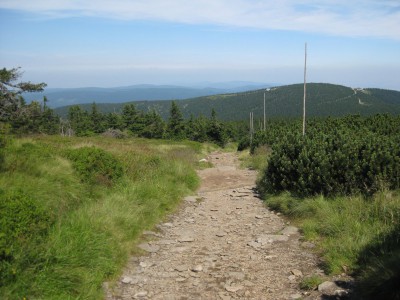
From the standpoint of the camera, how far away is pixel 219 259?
5527mm

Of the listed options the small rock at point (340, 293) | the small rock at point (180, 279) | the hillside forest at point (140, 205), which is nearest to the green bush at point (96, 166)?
the hillside forest at point (140, 205)

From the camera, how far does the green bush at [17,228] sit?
141 inches

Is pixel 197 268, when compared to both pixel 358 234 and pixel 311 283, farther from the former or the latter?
pixel 358 234

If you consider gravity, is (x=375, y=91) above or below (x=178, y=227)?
above

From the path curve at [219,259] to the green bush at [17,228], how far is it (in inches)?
44.3

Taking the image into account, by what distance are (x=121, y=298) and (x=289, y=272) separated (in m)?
2.32

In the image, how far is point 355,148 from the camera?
26.5 feet

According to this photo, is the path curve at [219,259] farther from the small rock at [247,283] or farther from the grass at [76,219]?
the grass at [76,219]

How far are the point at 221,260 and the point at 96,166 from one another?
4.32 metres

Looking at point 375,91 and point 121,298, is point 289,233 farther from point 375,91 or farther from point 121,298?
point 375,91

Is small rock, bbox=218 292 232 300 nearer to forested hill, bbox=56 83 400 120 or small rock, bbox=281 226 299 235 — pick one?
small rock, bbox=281 226 299 235

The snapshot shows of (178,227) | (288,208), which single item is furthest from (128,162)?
(288,208)

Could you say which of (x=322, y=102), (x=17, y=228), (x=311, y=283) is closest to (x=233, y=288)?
(x=311, y=283)

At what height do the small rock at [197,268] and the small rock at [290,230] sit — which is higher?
the small rock at [290,230]
